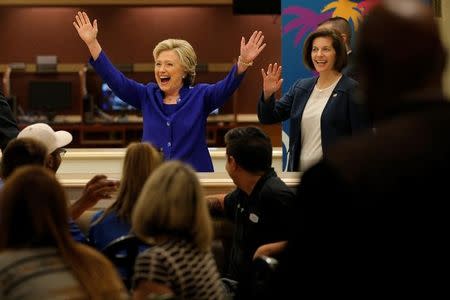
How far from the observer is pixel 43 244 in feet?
7.74

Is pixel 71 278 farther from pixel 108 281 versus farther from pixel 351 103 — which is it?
pixel 351 103

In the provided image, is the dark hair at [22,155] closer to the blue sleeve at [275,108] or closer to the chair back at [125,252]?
the chair back at [125,252]

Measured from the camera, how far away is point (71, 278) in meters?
2.31

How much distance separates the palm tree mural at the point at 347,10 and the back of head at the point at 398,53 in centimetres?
499

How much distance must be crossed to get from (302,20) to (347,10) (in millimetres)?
329

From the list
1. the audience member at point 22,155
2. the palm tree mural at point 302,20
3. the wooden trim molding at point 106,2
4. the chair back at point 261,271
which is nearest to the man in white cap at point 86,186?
Answer: the audience member at point 22,155

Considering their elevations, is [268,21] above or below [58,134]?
above

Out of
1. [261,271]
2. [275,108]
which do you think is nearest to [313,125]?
[275,108]

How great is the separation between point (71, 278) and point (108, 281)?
0.11 metres

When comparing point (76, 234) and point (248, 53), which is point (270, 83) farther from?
point (76, 234)

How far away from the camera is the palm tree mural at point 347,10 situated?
6457mm

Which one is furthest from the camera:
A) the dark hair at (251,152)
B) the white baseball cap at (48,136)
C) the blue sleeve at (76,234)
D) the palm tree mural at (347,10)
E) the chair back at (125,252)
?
the palm tree mural at (347,10)

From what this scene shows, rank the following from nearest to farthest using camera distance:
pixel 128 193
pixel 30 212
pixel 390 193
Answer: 1. pixel 390 193
2. pixel 30 212
3. pixel 128 193

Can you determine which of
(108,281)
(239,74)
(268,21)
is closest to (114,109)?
(268,21)
